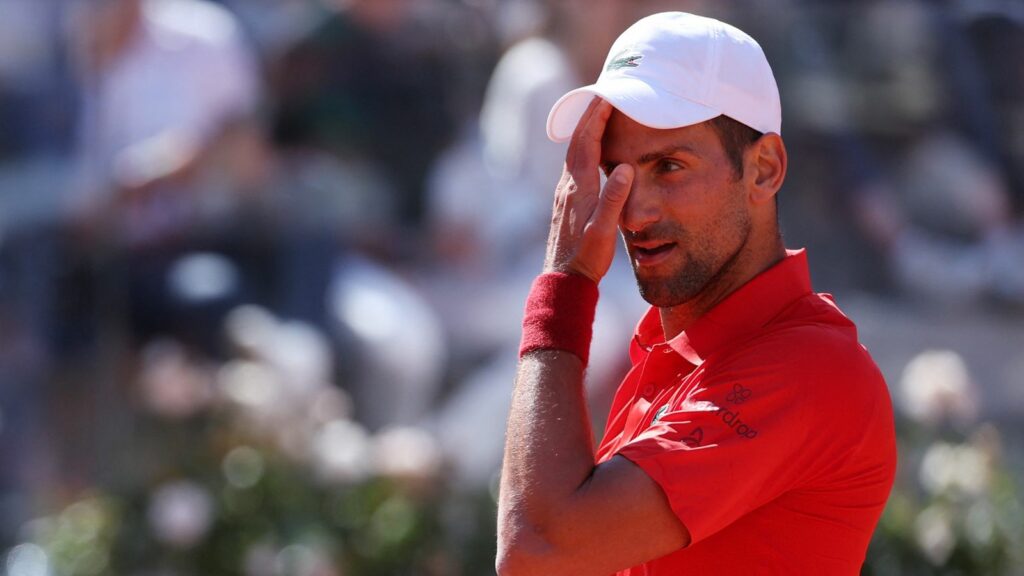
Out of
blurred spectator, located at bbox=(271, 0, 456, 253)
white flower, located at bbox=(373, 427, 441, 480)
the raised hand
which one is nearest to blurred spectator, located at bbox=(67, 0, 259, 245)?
blurred spectator, located at bbox=(271, 0, 456, 253)

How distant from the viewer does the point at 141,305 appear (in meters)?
5.45

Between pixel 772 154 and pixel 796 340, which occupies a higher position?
pixel 772 154

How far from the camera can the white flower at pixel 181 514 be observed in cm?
497

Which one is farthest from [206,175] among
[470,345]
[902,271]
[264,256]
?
[902,271]

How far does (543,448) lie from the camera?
194 centimetres

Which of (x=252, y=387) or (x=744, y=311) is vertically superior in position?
(x=744, y=311)

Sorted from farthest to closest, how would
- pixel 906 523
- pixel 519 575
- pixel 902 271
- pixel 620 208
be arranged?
pixel 902 271 → pixel 906 523 → pixel 620 208 → pixel 519 575

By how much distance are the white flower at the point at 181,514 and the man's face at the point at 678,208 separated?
3.20 metres

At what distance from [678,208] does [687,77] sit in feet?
0.62

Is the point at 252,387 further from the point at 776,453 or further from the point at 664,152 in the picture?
the point at 776,453

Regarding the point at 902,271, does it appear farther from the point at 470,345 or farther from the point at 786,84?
the point at 470,345

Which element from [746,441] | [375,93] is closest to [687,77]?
[746,441]

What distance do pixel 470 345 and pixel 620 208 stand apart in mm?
3448

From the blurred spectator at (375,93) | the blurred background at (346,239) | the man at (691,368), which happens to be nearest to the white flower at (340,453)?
the blurred background at (346,239)
